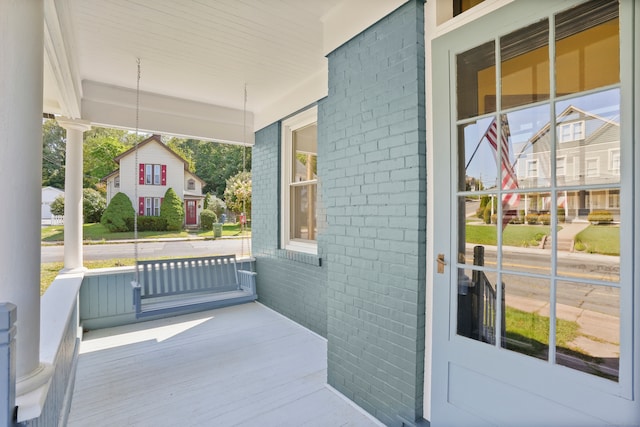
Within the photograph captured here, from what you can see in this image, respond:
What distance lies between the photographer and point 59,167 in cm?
467

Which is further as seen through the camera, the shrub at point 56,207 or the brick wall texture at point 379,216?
the shrub at point 56,207

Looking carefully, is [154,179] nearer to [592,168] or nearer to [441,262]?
[441,262]

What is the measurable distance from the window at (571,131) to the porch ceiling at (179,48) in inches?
72.2

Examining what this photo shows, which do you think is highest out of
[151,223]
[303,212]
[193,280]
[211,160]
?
[211,160]

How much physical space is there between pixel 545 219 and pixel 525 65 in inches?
30.0

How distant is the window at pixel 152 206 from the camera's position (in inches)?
239

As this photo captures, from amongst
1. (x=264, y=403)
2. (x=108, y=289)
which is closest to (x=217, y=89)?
(x=108, y=289)

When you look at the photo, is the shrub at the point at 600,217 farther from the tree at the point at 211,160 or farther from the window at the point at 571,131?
the tree at the point at 211,160

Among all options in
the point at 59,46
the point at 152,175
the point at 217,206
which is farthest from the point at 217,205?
the point at 59,46

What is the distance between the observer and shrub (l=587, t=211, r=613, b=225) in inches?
50.8

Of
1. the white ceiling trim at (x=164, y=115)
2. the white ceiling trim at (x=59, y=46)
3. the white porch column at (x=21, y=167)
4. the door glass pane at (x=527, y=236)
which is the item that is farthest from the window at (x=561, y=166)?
the white ceiling trim at (x=164, y=115)

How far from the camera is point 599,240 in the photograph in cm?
138

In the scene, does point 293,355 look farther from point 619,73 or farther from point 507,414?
point 619,73

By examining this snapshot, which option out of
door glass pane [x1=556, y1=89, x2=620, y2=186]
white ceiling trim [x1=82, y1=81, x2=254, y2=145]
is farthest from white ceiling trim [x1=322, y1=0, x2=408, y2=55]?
white ceiling trim [x1=82, y1=81, x2=254, y2=145]
